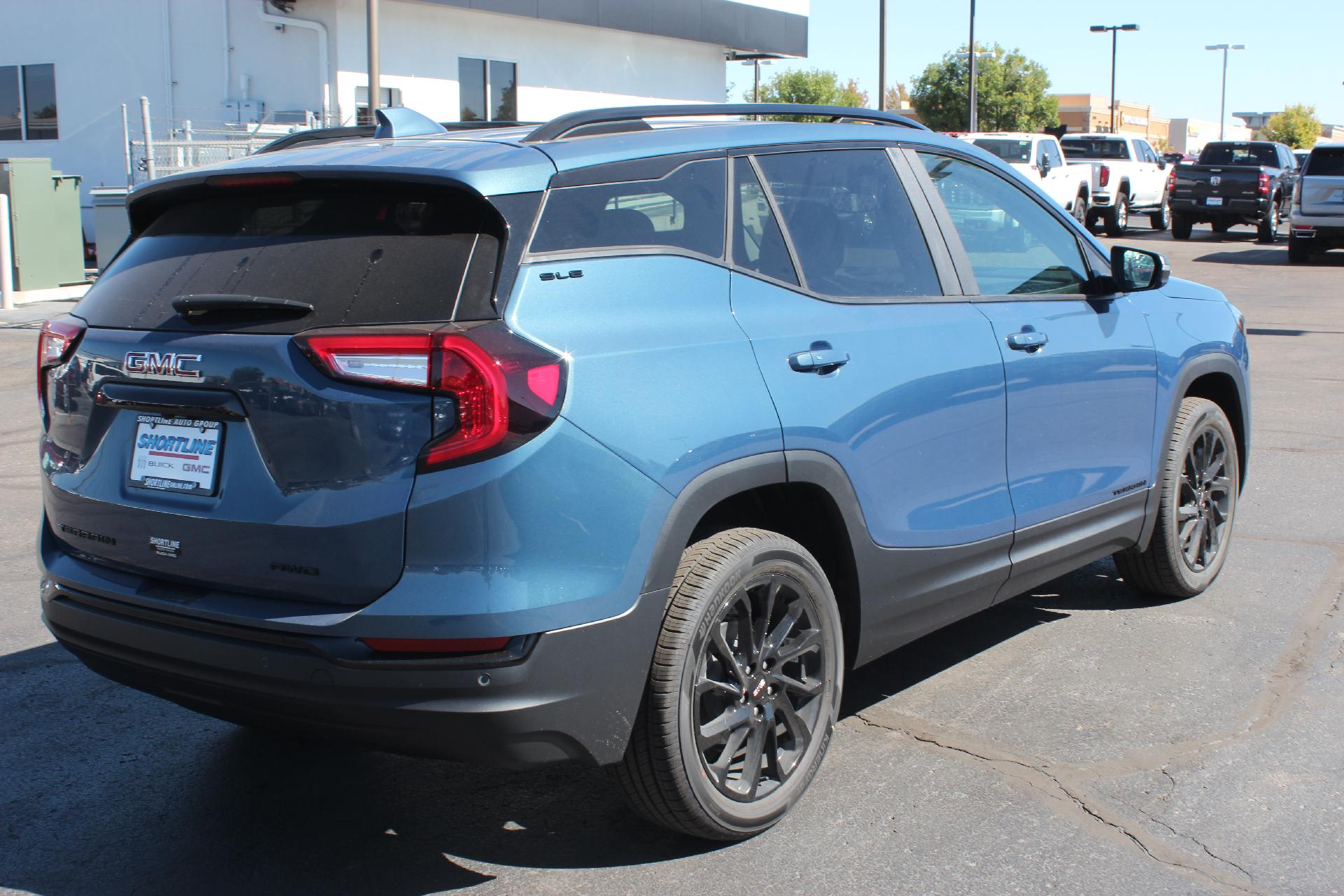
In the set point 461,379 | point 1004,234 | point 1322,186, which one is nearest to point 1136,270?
point 1004,234

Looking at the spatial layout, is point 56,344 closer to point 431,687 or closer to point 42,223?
point 431,687

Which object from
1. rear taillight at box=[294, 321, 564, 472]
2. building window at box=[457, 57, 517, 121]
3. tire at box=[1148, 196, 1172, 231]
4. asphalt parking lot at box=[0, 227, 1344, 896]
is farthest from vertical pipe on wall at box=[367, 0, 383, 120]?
tire at box=[1148, 196, 1172, 231]

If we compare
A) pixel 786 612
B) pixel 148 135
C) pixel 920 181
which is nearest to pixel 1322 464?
pixel 920 181

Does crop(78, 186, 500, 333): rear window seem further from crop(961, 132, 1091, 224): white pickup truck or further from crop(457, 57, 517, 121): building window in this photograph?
crop(961, 132, 1091, 224): white pickup truck

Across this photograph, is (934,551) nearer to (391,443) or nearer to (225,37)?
(391,443)

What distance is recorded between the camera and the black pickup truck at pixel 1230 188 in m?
29.1

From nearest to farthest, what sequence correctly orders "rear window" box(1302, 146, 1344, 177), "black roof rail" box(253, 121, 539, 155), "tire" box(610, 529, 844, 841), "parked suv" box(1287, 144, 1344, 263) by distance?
"tire" box(610, 529, 844, 841) < "black roof rail" box(253, 121, 539, 155) < "parked suv" box(1287, 144, 1344, 263) < "rear window" box(1302, 146, 1344, 177)

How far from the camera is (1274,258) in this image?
26.5m

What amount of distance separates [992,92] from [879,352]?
59.3m

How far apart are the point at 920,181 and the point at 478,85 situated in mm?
23067

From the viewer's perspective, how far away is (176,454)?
3125 mm

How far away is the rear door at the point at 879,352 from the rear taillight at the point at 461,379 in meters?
0.77

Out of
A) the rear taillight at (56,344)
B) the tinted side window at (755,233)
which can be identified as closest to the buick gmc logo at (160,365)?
the rear taillight at (56,344)

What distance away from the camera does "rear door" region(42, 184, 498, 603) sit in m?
2.88
